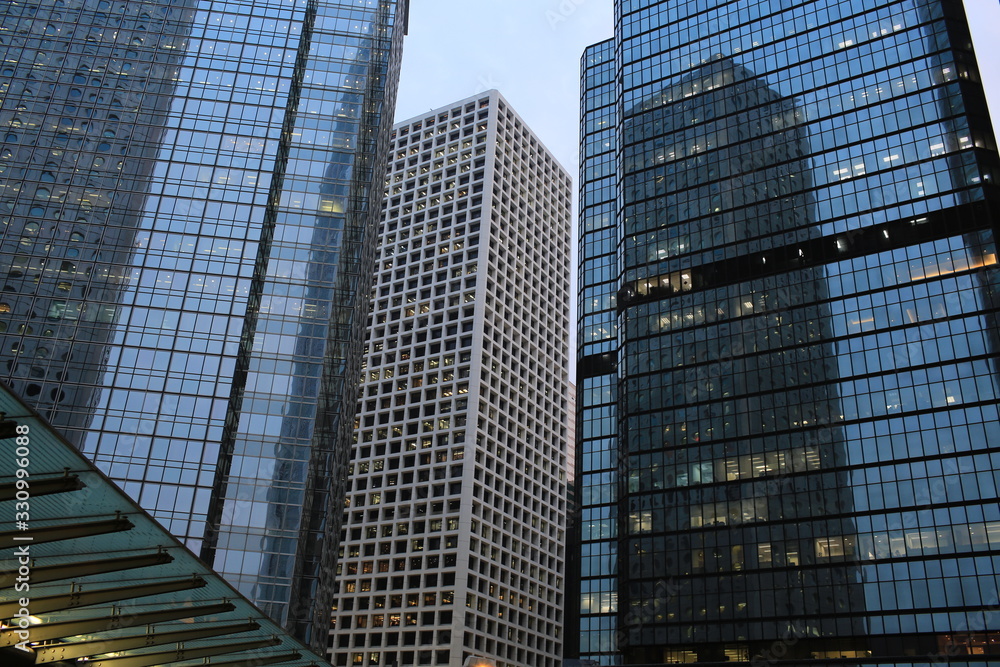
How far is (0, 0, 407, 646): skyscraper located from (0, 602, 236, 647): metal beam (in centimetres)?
4530

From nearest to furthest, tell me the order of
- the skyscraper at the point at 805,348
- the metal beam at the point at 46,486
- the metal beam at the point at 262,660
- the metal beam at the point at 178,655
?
the metal beam at the point at 46,486, the metal beam at the point at 178,655, the metal beam at the point at 262,660, the skyscraper at the point at 805,348

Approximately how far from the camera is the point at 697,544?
8350 centimetres

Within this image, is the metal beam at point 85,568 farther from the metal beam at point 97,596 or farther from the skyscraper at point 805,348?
the skyscraper at point 805,348

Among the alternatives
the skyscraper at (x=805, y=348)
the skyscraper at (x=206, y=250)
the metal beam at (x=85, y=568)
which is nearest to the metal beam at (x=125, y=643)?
the metal beam at (x=85, y=568)

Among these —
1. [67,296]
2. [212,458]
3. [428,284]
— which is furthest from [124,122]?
[428,284]

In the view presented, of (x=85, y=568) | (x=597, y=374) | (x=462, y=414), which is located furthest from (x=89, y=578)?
(x=597, y=374)

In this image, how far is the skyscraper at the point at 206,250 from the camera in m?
66.8

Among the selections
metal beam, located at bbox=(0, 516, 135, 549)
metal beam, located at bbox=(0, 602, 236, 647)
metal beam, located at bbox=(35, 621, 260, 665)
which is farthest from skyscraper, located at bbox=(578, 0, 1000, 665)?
metal beam, located at bbox=(0, 516, 135, 549)

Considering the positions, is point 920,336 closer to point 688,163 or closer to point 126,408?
point 688,163

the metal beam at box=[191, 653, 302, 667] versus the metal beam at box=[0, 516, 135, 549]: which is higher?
the metal beam at box=[0, 516, 135, 549]

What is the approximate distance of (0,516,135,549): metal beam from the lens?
15.8 metres

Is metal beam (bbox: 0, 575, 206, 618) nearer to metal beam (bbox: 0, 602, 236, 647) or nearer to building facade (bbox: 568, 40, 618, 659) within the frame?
metal beam (bbox: 0, 602, 236, 647)

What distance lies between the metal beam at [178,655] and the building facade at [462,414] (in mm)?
80585

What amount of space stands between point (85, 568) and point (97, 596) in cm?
161
